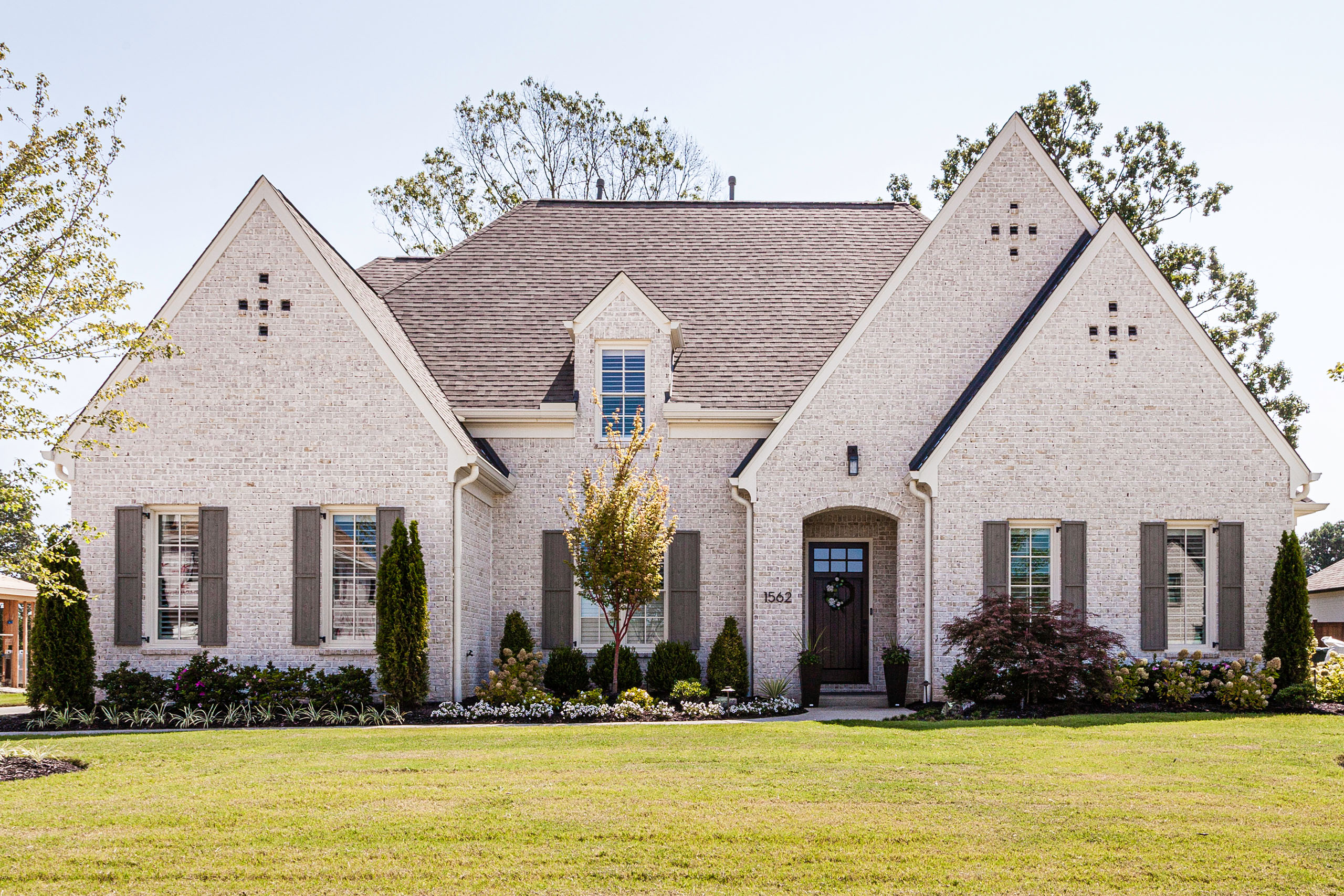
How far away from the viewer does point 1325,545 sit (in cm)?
6372

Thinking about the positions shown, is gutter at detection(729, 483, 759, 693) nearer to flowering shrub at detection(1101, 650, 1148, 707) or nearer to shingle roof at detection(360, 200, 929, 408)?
shingle roof at detection(360, 200, 929, 408)

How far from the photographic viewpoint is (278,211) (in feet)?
54.4

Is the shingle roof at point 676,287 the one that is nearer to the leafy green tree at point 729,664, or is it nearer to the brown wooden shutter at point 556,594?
the brown wooden shutter at point 556,594

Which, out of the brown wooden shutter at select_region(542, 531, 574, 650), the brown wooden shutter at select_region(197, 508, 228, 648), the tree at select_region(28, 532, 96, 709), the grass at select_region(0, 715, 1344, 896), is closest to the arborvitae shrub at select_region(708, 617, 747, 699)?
the brown wooden shutter at select_region(542, 531, 574, 650)

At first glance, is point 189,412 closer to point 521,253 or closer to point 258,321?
point 258,321

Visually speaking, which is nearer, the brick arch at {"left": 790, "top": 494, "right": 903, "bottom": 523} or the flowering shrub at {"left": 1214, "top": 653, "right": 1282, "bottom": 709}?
the flowering shrub at {"left": 1214, "top": 653, "right": 1282, "bottom": 709}

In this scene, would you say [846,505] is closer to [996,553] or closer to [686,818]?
[996,553]

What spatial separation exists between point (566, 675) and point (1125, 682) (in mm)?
7689

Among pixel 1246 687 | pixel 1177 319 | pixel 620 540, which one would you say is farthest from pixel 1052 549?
pixel 620 540

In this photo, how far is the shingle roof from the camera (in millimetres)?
19188

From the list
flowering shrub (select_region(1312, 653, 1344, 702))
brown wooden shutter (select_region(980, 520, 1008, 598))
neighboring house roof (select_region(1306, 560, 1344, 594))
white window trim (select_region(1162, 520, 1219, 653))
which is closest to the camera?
flowering shrub (select_region(1312, 653, 1344, 702))

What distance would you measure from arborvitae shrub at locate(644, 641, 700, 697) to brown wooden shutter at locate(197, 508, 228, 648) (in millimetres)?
5956

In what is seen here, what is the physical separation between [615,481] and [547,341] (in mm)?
4732

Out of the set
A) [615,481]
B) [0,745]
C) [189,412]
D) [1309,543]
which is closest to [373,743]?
[0,745]
